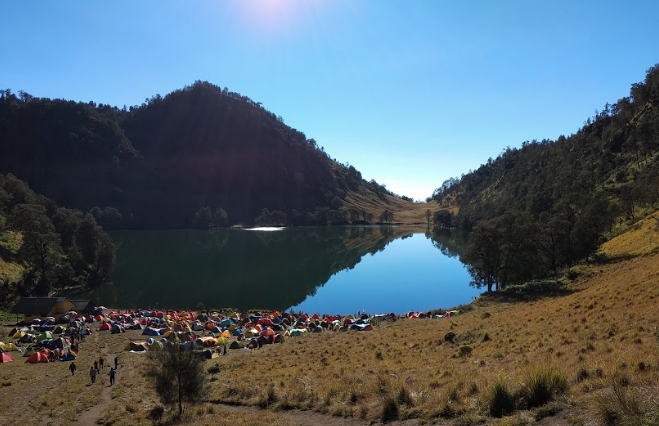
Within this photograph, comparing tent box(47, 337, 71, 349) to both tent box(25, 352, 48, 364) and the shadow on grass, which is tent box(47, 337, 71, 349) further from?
the shadow on grass

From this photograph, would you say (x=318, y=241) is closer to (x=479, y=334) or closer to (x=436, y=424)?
(x=479, y=334)

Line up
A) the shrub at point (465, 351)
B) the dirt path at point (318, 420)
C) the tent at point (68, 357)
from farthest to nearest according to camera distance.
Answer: the tent at point (68, 357) < the shrub at point (465, 351) < the dirt path at point (318, 420)

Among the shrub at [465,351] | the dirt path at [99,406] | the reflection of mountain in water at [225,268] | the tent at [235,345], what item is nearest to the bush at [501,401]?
the shrub at [465,351]

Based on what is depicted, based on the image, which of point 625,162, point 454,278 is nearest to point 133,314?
point 454,278

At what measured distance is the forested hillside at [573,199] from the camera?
47.2m

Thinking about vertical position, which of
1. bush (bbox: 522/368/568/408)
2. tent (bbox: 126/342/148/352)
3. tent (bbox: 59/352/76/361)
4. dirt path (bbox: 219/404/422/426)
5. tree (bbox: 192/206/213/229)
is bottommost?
tent (bbox: 126/342/148/352)

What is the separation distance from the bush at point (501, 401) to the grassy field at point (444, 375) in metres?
0.02

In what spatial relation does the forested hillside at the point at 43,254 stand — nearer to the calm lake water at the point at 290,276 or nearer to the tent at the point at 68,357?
the calm lake water at the point at 290,276

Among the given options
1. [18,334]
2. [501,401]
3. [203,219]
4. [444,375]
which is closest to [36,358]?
[18,334]

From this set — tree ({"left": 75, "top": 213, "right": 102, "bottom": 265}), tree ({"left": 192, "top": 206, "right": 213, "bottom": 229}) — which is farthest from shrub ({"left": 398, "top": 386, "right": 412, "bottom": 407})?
tree ({"left": 192, "top": 206, "right": 213, "bottom": 229})

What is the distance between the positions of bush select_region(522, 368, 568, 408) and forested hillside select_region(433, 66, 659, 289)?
4077cm

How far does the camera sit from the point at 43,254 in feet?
197

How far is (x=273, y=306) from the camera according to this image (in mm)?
62375

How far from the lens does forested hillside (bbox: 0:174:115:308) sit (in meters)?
57.1
